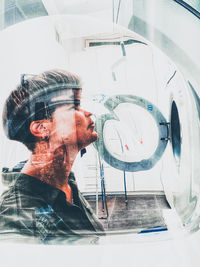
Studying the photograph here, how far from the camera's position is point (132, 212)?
198cm

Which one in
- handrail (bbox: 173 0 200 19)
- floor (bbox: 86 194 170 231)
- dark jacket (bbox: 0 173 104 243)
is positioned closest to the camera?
handrail (bbox: 173 0 200 19)

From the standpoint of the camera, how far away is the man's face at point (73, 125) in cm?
153

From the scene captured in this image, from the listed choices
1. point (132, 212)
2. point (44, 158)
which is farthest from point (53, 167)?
point (132, 212)

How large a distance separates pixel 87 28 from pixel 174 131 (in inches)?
49.8

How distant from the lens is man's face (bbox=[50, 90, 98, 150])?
5.02ft

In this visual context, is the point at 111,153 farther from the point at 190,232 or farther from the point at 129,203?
the point at 190,232

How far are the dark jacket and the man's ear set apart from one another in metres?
0.36

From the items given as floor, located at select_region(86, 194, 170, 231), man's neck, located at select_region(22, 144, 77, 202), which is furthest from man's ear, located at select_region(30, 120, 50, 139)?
floor, located at select_region(86, 194, 170, 231)

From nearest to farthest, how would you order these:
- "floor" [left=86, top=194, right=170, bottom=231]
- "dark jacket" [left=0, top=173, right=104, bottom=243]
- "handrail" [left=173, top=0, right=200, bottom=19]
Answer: "handrail" [left=173, top=0, right=200, bottom=19] < "dark jacket" [left=0, top=173, right=104, bottom=243] < "floor" [left=86, top=194, right=170, bottom=231]

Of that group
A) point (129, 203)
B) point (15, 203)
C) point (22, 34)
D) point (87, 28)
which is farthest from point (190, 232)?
point (22, 34)

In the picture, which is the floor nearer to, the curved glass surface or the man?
the curved glass surface

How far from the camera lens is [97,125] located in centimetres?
178

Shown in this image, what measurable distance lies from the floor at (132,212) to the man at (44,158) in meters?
0.19

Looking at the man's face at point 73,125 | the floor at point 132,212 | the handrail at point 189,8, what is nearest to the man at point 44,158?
the man's face at point 73,125
